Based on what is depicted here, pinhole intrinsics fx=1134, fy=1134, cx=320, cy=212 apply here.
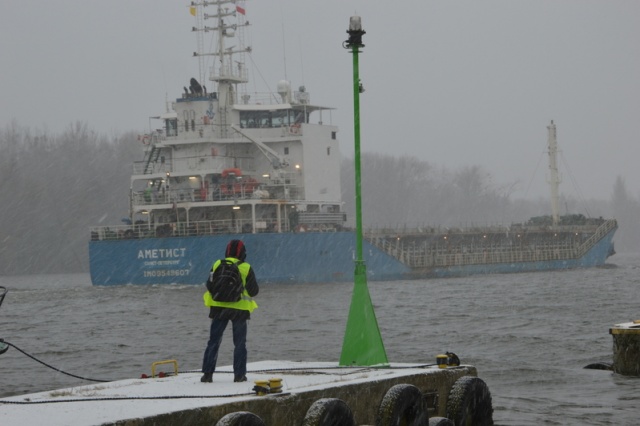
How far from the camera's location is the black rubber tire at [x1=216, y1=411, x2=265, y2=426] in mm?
7645

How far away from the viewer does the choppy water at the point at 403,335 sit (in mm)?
14461

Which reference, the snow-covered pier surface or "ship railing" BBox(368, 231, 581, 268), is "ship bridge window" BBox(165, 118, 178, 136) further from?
the snow-covered pier surface

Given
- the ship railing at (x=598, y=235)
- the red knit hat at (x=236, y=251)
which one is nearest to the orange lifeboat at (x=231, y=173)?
the ship railing at (x=598, y=235)

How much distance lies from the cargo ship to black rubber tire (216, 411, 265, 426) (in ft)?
120

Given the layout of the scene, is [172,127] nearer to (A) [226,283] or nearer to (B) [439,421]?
(A) [226,283]

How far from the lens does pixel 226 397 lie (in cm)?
830

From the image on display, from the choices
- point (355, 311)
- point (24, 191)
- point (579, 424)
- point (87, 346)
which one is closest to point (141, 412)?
point (355, 311)

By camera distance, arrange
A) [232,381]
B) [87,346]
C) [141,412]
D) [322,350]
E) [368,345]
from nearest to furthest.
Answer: [141,412] → [232,381] → [368,345] → [322,350] → [87,346]

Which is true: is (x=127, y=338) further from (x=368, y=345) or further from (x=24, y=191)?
(x=24, y=191)

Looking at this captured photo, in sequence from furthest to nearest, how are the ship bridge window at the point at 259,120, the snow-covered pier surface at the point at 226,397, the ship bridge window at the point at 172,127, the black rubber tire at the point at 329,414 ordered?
the ship bridge window at the point at 259,120 < the ship bridge window at the point at 172,127 < the black rubber tire at the point at 329,414 < the snow-covered pier surface at the point at 226,397

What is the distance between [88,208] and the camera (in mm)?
85688

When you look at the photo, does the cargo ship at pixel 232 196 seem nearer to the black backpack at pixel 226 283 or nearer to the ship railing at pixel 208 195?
the ship railing at pixel 208 195

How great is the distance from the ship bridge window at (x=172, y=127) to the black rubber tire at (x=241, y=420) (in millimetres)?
41625

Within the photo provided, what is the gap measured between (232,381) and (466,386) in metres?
2.18
